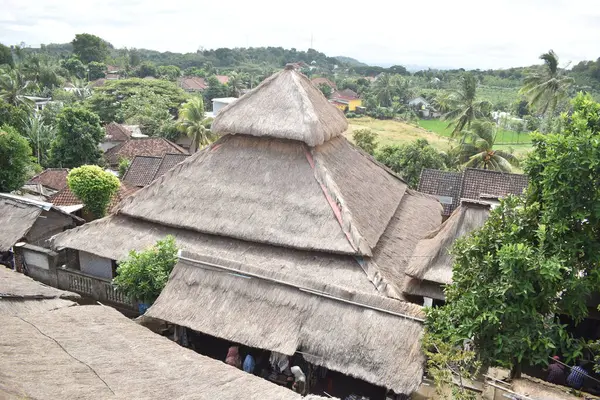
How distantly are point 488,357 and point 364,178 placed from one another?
7756 millimetres

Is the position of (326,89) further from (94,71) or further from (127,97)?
(94,71)

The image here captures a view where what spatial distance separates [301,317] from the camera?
9.87m

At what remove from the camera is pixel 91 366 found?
6949 millimetres

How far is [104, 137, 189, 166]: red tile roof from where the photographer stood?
108 ft

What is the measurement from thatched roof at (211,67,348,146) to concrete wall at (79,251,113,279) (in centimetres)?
516

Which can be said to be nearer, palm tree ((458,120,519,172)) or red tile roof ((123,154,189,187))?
red tile roof ((123,154,189,187))

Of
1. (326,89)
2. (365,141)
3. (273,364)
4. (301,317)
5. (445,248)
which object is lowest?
(273,364)

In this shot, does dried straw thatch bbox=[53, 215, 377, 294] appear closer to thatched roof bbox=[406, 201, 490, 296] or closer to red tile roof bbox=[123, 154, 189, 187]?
thatched roof bbox=[406, 201, 490, 296]

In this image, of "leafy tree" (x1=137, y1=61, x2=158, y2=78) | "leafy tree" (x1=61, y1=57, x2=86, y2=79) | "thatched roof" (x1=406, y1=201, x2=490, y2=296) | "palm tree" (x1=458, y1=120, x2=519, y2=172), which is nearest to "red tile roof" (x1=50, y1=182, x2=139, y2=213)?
"thatched roof" (x1=406, y1=201, x2=490, y2=296)

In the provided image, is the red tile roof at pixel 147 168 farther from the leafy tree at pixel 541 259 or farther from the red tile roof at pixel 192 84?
the red tile roof at pixel 192 84

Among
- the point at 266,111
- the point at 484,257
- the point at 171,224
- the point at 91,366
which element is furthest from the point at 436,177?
the point at 91,366

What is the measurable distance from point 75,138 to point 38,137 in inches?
159

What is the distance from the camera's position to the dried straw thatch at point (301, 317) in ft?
29.5

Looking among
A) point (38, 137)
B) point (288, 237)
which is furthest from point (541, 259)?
point (38, 137)
